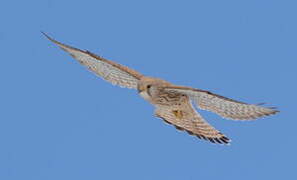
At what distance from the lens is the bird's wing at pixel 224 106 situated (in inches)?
337

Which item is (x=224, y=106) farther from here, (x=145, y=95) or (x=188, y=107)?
(x=145, y=95)

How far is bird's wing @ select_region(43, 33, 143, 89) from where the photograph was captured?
31.8 feet

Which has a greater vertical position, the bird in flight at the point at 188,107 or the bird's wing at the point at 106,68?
the bird's wing at the point at 106,68

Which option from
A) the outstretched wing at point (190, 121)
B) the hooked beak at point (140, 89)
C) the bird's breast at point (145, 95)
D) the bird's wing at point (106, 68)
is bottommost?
the outstretched wing at point (190, 121)

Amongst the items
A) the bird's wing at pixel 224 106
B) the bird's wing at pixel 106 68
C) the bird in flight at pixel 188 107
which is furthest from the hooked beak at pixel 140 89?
the bird's wing at pixel 224 106

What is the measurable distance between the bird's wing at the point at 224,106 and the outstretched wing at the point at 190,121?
115 millimetres

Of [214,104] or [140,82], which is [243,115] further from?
[140,82]

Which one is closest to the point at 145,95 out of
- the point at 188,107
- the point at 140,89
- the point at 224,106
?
the point at 140,89

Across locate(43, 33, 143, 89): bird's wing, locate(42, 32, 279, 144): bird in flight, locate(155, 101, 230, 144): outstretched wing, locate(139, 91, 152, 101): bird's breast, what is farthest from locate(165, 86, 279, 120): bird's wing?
locate(43, 33, 143, 89): bird's wing

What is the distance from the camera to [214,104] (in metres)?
9.01

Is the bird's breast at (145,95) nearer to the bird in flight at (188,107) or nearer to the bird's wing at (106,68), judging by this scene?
the bird in flight at (188,107)

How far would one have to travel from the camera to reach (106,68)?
32.6ft

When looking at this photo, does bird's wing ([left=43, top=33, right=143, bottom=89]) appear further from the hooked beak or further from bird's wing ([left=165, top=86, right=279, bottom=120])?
bird's wing ([left=165, top=86, right=279, bottom=120])

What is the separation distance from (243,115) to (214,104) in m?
0.31
